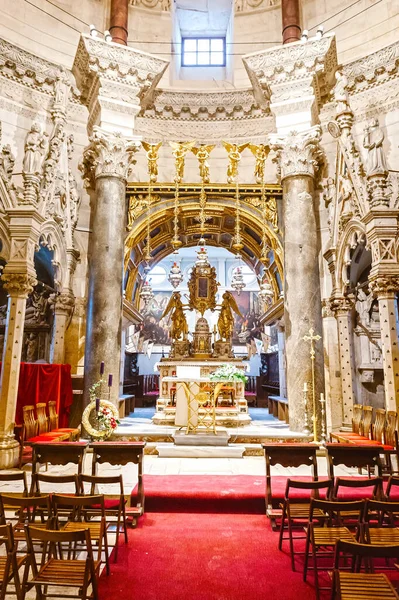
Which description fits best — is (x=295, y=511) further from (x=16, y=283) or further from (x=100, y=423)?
(x=16, y=283)

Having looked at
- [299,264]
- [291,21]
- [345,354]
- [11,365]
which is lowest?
[11,365]

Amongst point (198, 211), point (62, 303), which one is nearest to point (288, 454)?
point (62, 303)

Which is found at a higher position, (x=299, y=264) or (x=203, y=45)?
(x=203, y=45)

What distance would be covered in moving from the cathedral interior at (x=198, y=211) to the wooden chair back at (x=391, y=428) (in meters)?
0.04

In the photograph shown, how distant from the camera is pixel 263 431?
10.3 m

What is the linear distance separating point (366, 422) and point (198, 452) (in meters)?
3.49

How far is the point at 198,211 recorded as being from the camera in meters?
13.0

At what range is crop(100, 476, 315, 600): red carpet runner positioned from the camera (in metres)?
3.72

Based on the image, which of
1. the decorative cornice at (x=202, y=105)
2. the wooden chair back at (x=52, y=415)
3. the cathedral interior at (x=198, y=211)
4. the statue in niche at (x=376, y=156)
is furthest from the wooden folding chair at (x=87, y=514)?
the decorative cornice at (x=202, y=105)

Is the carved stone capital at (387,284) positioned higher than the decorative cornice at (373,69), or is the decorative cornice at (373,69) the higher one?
the decorative cornice at (373,69)

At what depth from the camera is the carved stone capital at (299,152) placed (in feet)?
38.6

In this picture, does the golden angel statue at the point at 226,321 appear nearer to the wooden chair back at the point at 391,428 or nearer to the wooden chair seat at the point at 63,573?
the wooden chair back at the point at 391,428

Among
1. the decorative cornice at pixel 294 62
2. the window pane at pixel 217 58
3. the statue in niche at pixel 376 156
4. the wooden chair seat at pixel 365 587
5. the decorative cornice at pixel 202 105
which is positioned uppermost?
the window pane at pixel 217 58

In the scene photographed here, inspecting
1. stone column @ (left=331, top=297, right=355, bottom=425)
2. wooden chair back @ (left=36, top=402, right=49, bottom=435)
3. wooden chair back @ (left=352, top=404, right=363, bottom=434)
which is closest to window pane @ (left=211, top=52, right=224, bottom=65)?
stone column @ (left=331, top=297, right=355, bottom=425)
